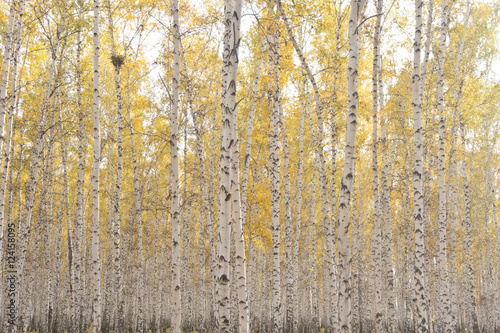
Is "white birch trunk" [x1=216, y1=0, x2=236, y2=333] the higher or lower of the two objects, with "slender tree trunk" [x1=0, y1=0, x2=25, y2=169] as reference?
lower

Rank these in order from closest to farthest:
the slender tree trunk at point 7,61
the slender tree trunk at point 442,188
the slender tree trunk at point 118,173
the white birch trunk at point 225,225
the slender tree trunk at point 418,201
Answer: the white birch trunk at point 225,225 < the slender tree trunk at point 7,61 < the slender tree trunk at point 418,201 < the slender tree trunk at point 442,188 < the slender tree trunk at point 118,173

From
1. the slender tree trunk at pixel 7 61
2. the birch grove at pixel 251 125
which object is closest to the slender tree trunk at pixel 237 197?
the birch grove at pixel 251 125

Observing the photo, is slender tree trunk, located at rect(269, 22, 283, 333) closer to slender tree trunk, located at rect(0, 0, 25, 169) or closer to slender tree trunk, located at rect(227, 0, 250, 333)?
slender tree trunk, located at rect(227, 0, 250, 333)

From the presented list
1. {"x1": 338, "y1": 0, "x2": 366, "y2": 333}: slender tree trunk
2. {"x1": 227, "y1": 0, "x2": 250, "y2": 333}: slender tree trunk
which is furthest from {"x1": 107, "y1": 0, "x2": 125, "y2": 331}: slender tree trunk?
{"x1": 338, "y1": 0, "x2": 366, "y2": 333}: slender tree trunk

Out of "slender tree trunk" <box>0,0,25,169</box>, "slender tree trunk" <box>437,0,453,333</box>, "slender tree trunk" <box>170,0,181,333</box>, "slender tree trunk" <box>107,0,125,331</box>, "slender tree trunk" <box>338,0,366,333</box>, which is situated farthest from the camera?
"slender tree trunk" <box>107,0,125,331</box>

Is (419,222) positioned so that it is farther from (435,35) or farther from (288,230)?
(435,35)

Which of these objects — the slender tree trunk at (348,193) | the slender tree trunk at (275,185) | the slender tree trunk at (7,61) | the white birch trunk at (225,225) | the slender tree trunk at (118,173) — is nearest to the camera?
the white birch trunk at (225,225)

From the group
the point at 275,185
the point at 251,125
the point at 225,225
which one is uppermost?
the point at 251,125

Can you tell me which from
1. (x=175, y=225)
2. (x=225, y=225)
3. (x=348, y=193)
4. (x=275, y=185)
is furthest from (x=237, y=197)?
(x=275, y=185)

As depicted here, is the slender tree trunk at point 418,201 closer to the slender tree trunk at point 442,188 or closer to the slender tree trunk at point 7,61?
the slender tree trunk at point 442,188

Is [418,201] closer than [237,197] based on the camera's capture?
No

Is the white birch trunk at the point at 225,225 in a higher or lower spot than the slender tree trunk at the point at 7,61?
lower

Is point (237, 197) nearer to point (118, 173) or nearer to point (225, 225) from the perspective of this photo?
point (225, 225)

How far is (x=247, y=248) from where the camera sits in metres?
16.0
